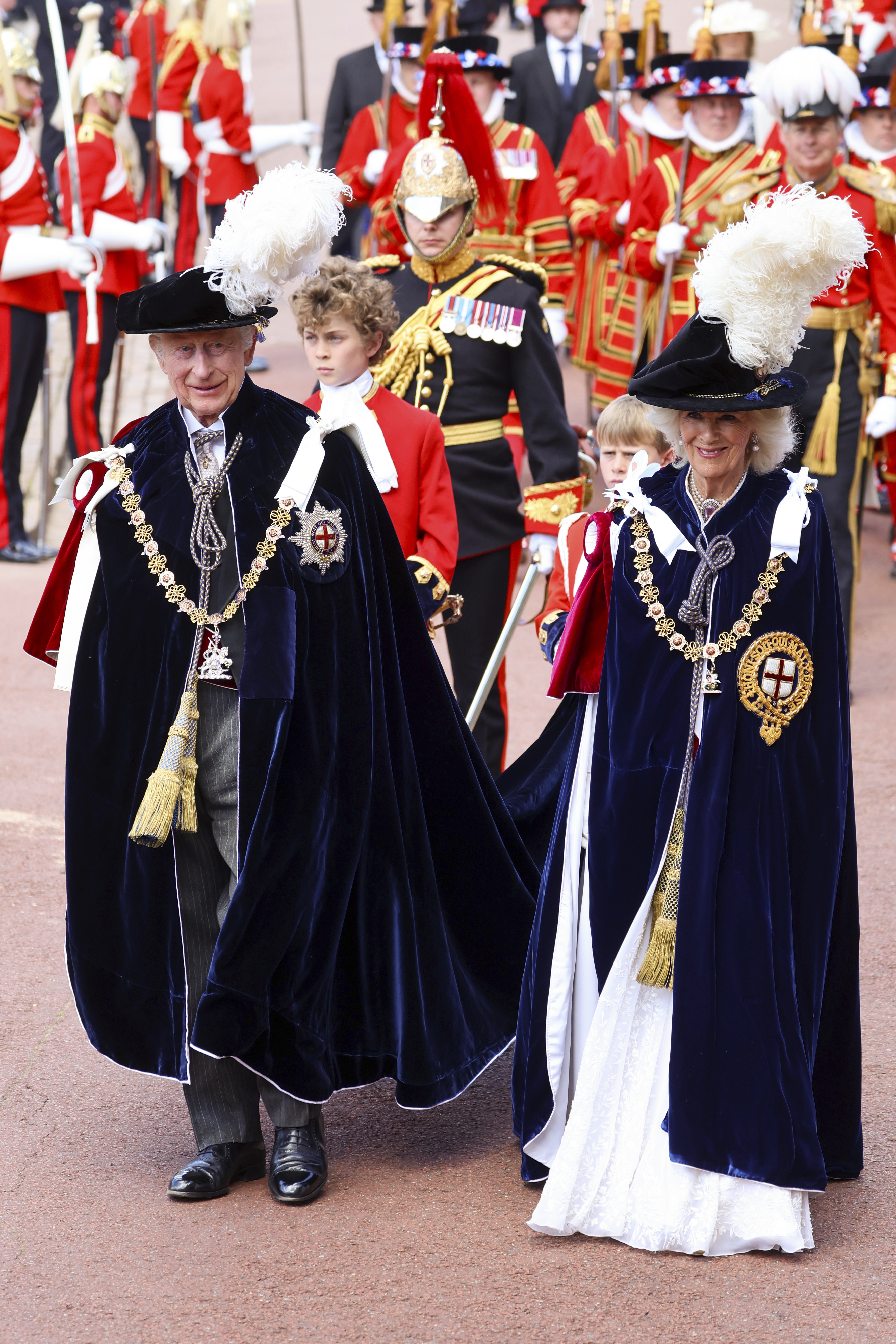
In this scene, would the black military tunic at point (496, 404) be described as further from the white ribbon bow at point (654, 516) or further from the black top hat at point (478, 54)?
the black top hat at point (478, 54)

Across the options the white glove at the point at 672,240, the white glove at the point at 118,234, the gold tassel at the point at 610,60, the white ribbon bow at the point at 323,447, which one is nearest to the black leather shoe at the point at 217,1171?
the white ribbon bow at the point at 323,447

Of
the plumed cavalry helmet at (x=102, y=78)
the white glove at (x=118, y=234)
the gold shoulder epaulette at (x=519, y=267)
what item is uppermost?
the plumed cavalry helmet at (x=102, y=78)

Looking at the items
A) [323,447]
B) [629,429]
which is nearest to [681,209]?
[629,429]

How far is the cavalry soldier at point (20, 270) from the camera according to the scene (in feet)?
27.5

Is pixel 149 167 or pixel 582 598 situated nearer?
pixel 582 598

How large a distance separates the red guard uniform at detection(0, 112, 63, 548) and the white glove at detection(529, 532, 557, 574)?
14.1 ft

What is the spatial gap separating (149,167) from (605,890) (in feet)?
33.6

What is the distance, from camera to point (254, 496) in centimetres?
345

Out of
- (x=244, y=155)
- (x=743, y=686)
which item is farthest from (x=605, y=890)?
(x=244, y=155)

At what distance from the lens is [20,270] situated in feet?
27.8

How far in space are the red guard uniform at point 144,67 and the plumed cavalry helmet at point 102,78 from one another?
12.5ft

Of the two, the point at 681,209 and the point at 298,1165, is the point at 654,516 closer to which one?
the point at 298,1165

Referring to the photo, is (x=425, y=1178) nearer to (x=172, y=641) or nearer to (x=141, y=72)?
(x=172, y=641)

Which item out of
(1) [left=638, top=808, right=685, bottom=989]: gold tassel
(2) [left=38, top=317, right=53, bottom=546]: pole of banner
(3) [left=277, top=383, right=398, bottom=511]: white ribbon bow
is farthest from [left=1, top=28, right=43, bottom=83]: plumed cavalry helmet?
(1) [left=638, top=808, right=685, bottom=989]: gold tassel
